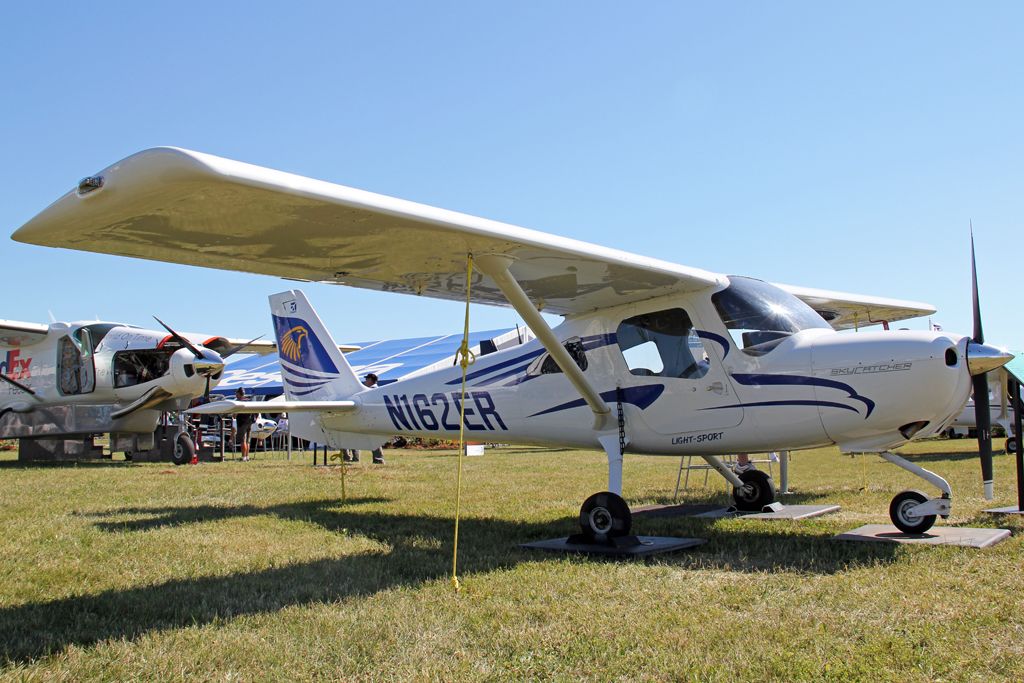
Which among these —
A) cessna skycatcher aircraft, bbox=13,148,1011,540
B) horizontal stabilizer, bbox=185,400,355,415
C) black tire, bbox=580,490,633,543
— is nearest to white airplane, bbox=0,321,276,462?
horizontal stabilizer, bbox=185,400,355,415

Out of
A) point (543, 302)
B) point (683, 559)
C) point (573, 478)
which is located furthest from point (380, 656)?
point (573, 478)

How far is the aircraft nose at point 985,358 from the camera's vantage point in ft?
19.1

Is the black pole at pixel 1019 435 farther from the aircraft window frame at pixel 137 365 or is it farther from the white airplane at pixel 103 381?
the aircraft window frame at pixel 137 365

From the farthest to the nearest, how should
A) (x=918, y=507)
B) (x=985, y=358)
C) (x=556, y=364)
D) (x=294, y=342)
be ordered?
(x=294, y=342) < (x=556, y=364) < (x=918, y=507) < (x=985, y=358)

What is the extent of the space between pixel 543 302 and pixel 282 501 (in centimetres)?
461

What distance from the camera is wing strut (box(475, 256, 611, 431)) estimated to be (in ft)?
19.8

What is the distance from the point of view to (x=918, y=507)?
634 centimetres

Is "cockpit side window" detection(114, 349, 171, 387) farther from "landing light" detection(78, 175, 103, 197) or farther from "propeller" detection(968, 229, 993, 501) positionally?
"propeller" detection(968, 229, 993, 501)

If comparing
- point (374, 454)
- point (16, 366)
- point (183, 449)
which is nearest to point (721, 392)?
point (374, 454)

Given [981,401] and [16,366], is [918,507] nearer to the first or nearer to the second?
[981,401]

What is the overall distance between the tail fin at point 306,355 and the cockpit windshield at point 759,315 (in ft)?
18.1

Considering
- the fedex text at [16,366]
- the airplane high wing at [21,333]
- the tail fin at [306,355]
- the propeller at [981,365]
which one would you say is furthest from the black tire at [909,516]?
the fedex text at [16,366]

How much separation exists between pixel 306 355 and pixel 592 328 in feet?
16.3

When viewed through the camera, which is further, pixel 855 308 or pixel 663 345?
pixel 855 308
